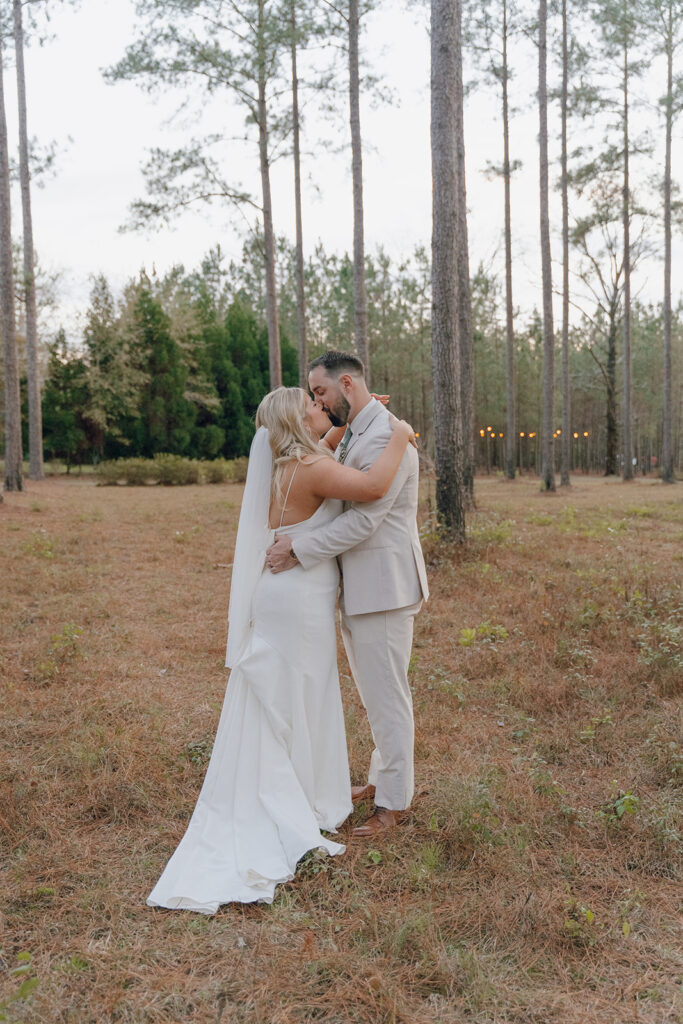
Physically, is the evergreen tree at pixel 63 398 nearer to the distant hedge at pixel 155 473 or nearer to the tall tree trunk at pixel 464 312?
the distant hedge at pixel 155 473

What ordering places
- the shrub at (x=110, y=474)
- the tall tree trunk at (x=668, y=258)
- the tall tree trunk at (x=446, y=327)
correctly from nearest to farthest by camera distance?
1. the tall tree trunk at (x=446, y=327)
2. the tall tree trunk at (x=668, y=258)
3. the shrub at (x=110, y=474)

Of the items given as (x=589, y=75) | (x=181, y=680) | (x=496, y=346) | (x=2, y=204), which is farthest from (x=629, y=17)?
(x=496, y=346)

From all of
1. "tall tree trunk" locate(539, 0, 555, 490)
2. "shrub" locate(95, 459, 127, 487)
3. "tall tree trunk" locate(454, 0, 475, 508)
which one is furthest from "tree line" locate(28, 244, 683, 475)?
"tall tree trunk" locate(454, 0, 475, 508)

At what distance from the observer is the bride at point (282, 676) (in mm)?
3322

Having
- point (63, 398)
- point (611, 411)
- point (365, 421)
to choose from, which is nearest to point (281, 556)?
point (365, 421)

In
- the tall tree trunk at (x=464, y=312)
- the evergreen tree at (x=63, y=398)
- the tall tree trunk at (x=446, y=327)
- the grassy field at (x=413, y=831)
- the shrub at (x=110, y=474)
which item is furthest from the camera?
the evergreen tree at (x=63, y=398)

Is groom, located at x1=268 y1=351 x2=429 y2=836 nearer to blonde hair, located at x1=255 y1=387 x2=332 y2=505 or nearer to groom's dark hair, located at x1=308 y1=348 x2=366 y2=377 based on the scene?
groom's dark hair, located at x1=308 y1=348 x2=366 y2=377

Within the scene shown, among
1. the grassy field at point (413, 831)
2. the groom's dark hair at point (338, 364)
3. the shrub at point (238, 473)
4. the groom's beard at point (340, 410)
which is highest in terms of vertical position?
the groom's dark hair at point (338, 364)

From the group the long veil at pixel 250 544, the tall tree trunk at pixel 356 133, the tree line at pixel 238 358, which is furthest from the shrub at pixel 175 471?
the long veil at pixel 250 544

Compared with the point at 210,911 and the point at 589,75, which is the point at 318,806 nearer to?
the point at 210,911

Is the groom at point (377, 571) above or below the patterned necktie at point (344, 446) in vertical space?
below

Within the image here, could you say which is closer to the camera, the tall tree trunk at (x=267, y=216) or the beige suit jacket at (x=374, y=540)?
the beige suit jacket at (x=374, y=540)

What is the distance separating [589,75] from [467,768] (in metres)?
22.7

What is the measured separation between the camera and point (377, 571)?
3.56m
